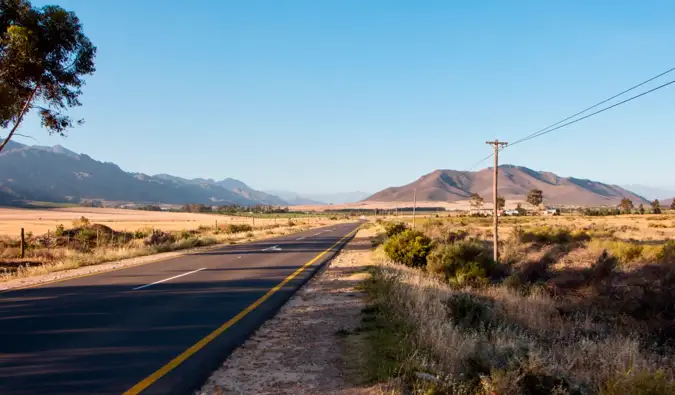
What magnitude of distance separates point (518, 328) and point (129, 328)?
7.30 meters

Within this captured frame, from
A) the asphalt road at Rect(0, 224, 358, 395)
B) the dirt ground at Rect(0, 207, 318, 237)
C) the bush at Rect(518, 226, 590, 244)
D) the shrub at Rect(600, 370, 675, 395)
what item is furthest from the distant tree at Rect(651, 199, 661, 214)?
the shrub at Rect(600, 370, 675, 395)

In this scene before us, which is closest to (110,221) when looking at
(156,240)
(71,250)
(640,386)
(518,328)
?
(156,240)

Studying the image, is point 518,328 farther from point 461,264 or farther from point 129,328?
point 461,264

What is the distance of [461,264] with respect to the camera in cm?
1758

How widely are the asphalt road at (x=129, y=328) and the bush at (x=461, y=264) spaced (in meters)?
4.92

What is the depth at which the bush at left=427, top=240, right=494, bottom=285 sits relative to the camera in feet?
53.7

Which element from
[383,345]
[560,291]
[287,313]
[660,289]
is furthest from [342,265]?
[383,345]

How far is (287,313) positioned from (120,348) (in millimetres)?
3702

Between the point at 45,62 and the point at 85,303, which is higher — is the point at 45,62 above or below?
above

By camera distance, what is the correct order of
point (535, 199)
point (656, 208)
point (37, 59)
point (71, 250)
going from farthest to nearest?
point (535, 199) → point (656, 208) → point (71, 250) → point (37, 59)

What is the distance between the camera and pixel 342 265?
66.2 feet

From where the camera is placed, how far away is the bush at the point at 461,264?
1638cm

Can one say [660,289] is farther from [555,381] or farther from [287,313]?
[287,313]

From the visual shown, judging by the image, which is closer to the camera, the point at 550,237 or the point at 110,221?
the point at 550,237
